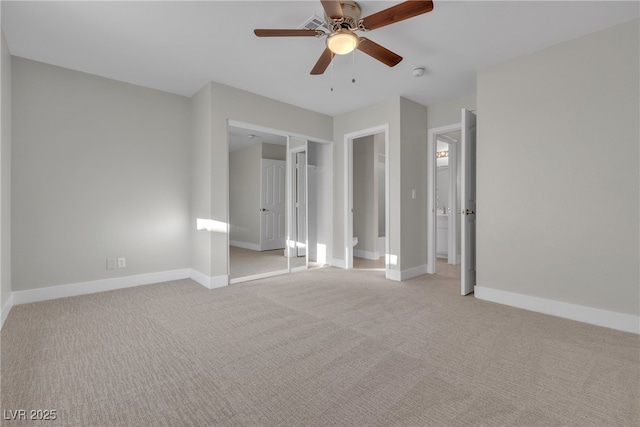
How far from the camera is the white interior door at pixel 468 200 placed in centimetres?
353

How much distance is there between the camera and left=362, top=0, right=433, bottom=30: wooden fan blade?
1.83 metres

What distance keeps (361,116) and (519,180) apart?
8.28ft

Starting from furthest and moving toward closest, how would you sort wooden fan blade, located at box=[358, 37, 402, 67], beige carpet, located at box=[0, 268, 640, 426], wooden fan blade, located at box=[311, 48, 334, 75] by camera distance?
wooden fan blade, located at box=[311, 48, 334, 75] < wooden fan blade, located at box=[358, 37, 402, 67] < beige carpet, located at box=[0, 268, 640, 426]

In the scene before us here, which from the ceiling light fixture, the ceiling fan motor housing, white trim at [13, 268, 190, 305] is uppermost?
the ceiling fan motor housing

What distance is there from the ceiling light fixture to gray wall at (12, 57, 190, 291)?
2920mm

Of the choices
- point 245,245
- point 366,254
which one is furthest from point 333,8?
point 245,245

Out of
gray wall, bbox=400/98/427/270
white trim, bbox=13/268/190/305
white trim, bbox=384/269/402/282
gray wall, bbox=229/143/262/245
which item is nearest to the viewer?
white trim, bbox=13/268/190/305

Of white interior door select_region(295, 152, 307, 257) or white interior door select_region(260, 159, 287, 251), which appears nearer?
white interior door select_region(295, 152, 307, 257)

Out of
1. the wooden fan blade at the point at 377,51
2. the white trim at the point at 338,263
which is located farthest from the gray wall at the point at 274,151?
the wooden fan blade at the point at 377,51

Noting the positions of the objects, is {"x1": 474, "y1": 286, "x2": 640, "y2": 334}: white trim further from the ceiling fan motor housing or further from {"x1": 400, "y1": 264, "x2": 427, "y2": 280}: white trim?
the ceiling fan motor housing

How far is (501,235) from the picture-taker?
10.7 feet

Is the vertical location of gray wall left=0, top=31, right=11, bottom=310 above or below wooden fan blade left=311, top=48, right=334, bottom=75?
below

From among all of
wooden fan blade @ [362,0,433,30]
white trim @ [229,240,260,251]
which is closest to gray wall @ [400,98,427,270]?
wooden fan blade @ [362,0,433,30]

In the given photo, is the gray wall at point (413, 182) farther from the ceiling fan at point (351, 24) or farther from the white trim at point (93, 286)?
the white trim at point (93, 286)
